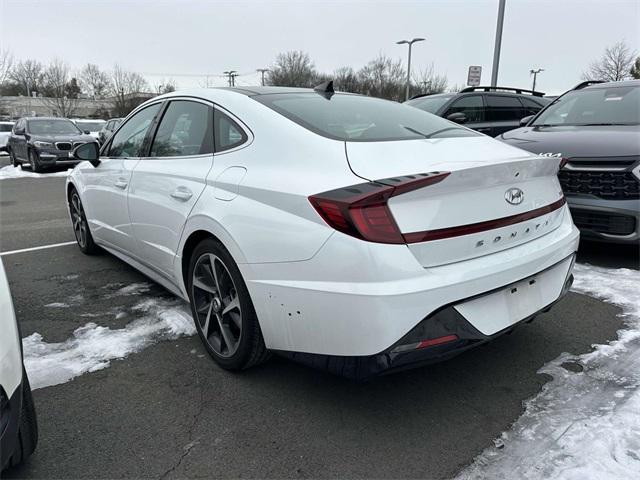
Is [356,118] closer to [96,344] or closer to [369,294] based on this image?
[369,294]

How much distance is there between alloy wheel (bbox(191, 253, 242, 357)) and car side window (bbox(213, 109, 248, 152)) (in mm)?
620

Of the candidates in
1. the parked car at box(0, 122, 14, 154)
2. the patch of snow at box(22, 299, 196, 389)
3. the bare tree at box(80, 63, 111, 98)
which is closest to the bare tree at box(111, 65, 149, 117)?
the bare tree at box(80, 63, 111, 98)

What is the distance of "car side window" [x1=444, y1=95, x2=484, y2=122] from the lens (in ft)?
26.5

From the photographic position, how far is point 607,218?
4.38 m

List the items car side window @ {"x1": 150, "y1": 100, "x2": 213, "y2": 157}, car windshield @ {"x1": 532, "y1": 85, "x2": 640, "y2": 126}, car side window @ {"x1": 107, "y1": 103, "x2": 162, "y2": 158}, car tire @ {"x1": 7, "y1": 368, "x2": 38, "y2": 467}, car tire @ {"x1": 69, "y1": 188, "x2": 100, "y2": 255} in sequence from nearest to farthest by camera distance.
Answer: car tire @ {"x1": 7, "y1": 368, "x2": 38, "y2": 467}
car side window @ {"x1": 150, "y1": 100, "x2": 213, "y2": 157}
car side window @ {"x1": 107, "y1": 103, "x2": 162, "y2": 158}
car tire @ {"x1": 69, "y1": 188, "x2": 100, "y2": 255}
car windshield @ {"x1": 532, "y1": 85, "x2": 640, "y2": 126}

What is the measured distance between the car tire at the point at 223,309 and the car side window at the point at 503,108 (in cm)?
734

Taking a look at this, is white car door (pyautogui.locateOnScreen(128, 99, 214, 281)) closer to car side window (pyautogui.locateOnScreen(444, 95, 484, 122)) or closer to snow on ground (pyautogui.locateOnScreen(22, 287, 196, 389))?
snow on ground (pyautogui.locateOnScreen(22, 287, 196, 389))

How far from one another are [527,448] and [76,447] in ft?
6.49

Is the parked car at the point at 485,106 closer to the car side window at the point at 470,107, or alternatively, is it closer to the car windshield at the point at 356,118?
the car side window at the point at 470,107

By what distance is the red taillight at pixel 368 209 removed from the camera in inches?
78.2

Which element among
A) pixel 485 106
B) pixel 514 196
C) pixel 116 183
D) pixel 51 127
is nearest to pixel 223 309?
pixel 514 196

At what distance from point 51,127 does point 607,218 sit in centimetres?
1554

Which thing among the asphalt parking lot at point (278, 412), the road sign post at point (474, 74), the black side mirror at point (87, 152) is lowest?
the asphalt parking lot at point (278, 412)

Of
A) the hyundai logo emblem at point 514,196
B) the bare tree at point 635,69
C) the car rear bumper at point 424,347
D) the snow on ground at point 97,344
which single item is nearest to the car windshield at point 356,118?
the hyundai logo emblem at point 514,196
